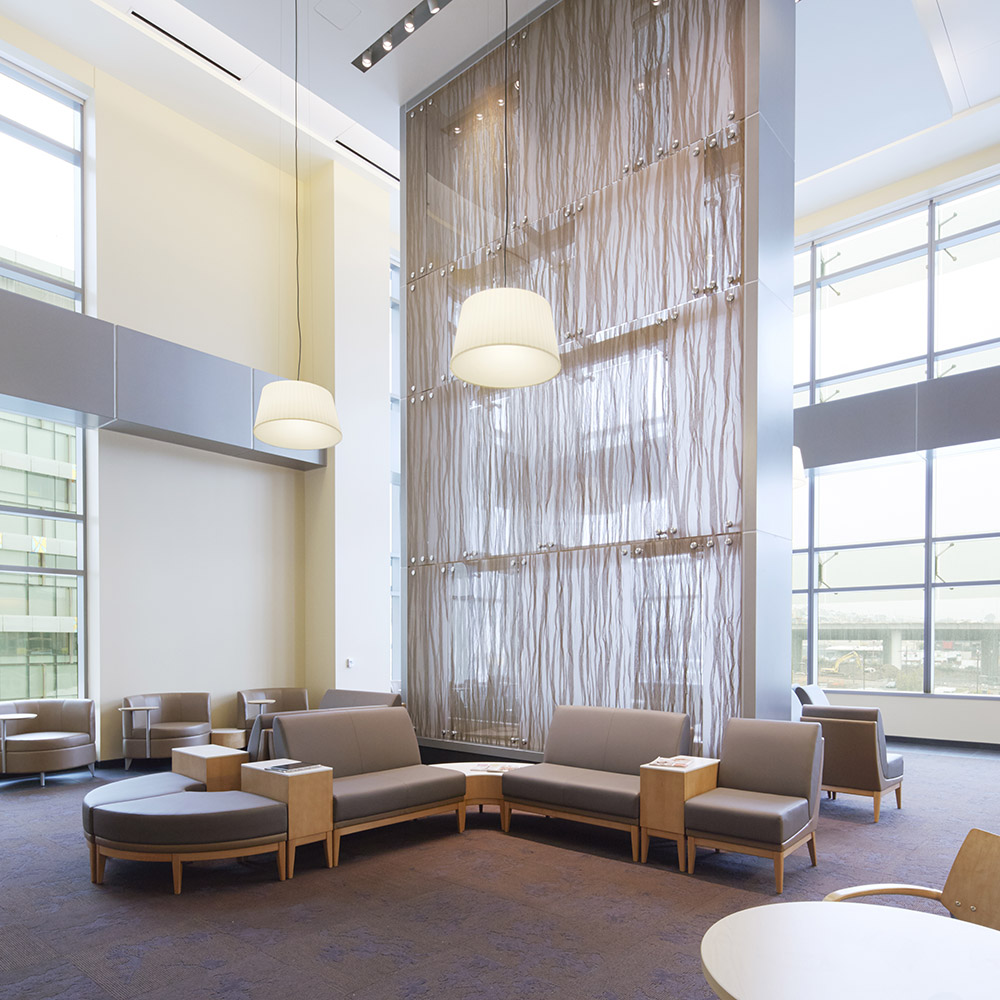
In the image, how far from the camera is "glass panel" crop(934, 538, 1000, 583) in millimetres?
10891

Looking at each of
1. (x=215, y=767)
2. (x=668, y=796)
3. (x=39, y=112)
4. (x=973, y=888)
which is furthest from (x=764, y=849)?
(x=39, y=112)

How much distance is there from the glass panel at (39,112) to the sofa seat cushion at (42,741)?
666cm

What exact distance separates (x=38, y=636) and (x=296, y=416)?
5.08 metres

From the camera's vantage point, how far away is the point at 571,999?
11.0 feet

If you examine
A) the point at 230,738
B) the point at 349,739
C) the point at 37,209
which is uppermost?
the point at 37,209

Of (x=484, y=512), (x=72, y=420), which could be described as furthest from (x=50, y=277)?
(x=484, y=512)

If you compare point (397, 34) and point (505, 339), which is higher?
point (397, 34)

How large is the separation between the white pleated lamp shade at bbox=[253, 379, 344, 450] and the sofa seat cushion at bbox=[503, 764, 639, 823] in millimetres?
2976

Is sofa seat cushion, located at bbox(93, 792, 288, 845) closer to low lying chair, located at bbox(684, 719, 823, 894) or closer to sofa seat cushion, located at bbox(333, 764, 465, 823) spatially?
sofa seat cushion, located at bbox(333, 764, 465, 823)

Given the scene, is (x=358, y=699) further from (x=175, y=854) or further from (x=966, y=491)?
(x=966, y=491)

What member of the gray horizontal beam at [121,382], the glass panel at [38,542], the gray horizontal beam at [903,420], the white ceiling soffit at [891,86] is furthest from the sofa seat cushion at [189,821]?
A: the gray horizontal beam at [903,420]

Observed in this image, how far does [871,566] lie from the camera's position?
1205 centimetres

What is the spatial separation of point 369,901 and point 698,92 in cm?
613

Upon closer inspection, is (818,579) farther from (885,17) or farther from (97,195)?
(97,195)
